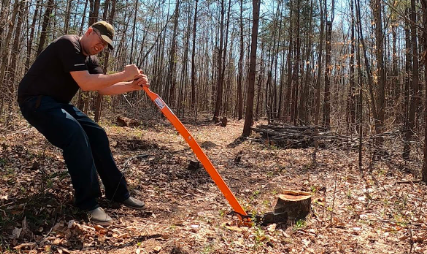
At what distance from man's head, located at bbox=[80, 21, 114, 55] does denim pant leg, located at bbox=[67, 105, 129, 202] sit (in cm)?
65

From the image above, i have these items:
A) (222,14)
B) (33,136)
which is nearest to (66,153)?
(33,136)

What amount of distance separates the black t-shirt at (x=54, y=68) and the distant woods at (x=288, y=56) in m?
3.07

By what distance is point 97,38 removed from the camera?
2873 millimetres

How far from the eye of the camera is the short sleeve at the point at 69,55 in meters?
2.71

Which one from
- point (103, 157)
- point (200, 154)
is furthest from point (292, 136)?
point (103, 157)

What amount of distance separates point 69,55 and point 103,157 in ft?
3.51

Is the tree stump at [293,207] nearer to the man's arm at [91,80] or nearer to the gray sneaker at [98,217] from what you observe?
the gray sneaker at [98,217]

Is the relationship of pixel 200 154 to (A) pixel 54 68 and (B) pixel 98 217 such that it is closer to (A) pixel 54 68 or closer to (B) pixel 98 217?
(B) pixel 98 217

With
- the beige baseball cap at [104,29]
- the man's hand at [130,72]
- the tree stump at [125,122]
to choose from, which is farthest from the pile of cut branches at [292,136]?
the beige baseball cap at [104,29]

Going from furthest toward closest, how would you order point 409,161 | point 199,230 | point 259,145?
point 259,145 < point 409,161 < point 199,230

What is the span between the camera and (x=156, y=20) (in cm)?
2564

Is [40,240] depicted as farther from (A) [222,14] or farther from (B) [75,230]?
(A) [222,14]

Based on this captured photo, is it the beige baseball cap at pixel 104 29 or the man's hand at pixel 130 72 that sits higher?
the beige baseball cap at pixel 104 29

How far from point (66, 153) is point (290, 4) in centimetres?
1953
